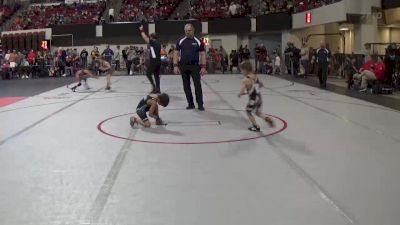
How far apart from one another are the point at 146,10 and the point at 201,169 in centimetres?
2825

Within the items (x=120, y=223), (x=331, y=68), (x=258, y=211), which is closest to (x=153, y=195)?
(x=120, y=223)

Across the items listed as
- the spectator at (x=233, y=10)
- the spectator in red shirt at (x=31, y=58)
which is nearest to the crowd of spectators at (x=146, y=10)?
the spectator at (x=233, y=10)

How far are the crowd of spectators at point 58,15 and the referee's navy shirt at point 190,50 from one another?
22.8m

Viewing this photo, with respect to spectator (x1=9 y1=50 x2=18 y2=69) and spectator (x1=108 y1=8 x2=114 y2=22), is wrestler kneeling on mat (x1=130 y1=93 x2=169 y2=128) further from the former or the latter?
spectator (x1=108 y1=8 x2=114 y2=22)

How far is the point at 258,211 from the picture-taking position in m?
3.82

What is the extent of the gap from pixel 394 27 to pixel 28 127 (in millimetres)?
19795

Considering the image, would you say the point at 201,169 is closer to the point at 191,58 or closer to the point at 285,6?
the point at 191,58

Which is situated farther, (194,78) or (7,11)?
(7,11)

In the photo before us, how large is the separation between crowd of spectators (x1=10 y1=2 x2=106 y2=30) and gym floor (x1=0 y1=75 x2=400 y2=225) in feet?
80.1

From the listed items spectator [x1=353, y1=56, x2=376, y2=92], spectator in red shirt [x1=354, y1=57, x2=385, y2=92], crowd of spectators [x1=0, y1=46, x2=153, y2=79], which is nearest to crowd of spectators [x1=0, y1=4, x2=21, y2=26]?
crowd of spectators [x1=0, y1=46, x2=153, y2=79]

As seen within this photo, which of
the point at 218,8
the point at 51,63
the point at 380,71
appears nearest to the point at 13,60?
the point at 51,63

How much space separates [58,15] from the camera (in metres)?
33.3

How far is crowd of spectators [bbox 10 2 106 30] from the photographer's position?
3221 centimetres

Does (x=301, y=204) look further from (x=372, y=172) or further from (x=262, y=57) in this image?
(x=262, y=57)
